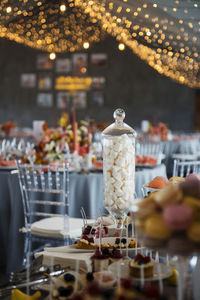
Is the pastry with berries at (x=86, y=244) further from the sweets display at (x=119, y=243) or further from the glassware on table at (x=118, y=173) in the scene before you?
the glassware on table at (x=118, y=173)

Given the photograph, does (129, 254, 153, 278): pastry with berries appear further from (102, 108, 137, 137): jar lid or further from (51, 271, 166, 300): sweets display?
(102, 108, 137, 137): jar lid

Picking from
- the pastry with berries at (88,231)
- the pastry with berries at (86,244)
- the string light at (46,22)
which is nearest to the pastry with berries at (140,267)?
the pastry with berries at (86,244)

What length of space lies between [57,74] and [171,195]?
13054 millimetres

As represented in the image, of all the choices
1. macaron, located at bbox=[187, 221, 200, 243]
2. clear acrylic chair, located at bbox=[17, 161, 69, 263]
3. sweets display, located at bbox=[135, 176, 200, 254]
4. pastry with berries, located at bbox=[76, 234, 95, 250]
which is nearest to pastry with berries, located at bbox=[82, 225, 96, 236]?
pastry with berries, located at bbox=[76, 234, 95, 250]

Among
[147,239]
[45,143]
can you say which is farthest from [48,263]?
[45,143]

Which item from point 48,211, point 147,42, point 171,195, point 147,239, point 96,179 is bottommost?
point 48,211

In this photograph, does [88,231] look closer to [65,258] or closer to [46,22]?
[65,258]

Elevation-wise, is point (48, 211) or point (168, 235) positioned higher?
point (168, 235)

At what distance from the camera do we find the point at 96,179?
4.08 m

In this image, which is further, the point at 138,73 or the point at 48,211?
the point at 138,73

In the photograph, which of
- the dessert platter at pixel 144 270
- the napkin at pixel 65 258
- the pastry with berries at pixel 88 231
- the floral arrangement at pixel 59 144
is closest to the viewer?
the dessert platter at pixel 144 270

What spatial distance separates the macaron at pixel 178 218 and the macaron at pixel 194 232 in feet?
0.04

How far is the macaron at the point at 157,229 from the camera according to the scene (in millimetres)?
1082

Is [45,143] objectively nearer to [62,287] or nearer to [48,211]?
[48,211]
